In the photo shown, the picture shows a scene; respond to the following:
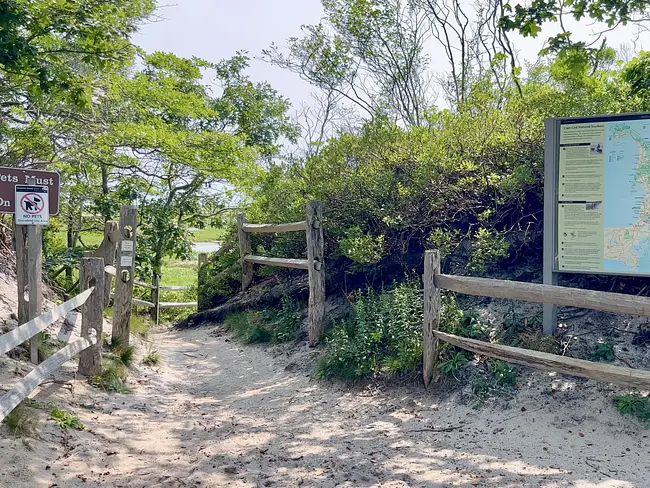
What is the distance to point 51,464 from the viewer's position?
146 inches

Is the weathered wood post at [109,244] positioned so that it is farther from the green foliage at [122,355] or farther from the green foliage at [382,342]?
the green foliage at [382,342]

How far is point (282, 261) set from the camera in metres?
8.70

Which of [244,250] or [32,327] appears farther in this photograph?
[244,250]

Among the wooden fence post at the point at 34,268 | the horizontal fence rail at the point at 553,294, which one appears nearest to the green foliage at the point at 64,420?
the wooden fence post at the point at 34,268

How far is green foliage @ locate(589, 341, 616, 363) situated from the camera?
506 cm

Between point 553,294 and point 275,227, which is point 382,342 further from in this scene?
point 275,227

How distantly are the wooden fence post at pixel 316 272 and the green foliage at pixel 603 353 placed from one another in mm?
3526

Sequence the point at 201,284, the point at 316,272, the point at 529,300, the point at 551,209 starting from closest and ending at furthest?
the point at 529,300 < the point at 551,209 < the point at 316,272 < the point at 201,284

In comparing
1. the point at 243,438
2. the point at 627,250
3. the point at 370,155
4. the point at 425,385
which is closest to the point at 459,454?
the point at 425,385

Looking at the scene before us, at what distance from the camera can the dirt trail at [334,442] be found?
145 inches

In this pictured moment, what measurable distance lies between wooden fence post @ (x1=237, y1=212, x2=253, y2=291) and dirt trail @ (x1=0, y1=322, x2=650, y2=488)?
475 centimetres

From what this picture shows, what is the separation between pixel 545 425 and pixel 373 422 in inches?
57.1

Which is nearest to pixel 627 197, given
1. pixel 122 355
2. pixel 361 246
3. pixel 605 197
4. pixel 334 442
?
pixel 605 197

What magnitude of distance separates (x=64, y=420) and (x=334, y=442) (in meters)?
2.20
